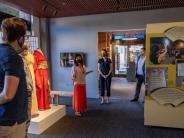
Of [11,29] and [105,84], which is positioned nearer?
[11,29]

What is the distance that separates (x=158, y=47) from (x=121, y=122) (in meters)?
1.77

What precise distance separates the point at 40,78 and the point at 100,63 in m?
2.10

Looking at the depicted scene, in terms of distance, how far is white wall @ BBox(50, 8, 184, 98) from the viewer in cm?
603

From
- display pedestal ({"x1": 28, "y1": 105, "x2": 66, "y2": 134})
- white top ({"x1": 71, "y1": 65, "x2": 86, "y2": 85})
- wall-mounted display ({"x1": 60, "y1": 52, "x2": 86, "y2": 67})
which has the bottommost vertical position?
display pedestal ({"x1": 28, "y1": 105, "x2": 66, "y2": 134})

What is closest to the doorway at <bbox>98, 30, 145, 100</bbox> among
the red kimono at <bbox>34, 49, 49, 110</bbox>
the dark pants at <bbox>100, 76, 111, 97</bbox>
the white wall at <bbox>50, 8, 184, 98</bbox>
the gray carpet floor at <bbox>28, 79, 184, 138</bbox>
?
the white wall at <bbox>50, 8, 184, 98</bbox>

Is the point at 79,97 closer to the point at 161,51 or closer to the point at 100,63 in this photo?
the point at 100,63

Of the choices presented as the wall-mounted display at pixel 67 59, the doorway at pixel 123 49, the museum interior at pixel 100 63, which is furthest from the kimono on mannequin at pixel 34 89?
the doorway at pixel 123 49

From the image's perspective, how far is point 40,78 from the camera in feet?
13.9

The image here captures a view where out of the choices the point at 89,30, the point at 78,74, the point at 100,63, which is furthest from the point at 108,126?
the point at 89,30

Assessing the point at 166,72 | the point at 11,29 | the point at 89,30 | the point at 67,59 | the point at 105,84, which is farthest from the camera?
the point at 67,59

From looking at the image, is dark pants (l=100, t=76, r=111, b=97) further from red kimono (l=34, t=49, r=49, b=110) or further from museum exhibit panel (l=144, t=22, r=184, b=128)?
A: museum exhibit panel (l=144, t=22, r=184, b=128)

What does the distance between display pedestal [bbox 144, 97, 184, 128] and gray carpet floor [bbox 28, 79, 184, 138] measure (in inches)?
5.1

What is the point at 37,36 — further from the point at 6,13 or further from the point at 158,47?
the point at 158,47

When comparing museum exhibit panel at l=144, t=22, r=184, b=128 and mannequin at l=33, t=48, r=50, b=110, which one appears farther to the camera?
mannequin at l=33, t=48, r=50, b=110
